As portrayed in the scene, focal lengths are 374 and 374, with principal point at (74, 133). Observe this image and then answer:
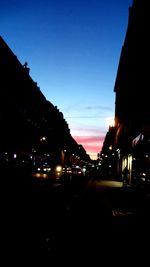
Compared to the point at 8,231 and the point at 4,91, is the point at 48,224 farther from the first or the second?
the point at 4,91

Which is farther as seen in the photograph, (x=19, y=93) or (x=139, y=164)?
(x=19, y=93)

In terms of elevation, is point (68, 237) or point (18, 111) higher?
point (18, 111)

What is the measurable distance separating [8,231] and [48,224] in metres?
1.83

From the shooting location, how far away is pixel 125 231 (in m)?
10.1

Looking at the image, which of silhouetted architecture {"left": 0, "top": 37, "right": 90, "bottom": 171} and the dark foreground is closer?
the dark foreground

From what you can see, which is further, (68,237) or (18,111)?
(18,111)

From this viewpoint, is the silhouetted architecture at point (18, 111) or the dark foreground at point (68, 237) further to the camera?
the silhouetted architecture at point (18, 111)

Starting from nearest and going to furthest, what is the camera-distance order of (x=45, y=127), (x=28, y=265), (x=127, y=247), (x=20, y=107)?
(x=28, y=265) < (x=127, y=247) < (x=20, y=107) < (x=45, y=127)

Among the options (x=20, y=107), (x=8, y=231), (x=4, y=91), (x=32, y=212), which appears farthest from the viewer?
(x=20, y=107)

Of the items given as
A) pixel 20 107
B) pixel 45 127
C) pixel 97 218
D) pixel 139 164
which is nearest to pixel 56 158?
pixel 45 127

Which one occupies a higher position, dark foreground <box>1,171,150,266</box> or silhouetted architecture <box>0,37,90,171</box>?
silhouetted architecture <box>0,37,90,171</box>

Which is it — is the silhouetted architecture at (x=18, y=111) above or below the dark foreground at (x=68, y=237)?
above

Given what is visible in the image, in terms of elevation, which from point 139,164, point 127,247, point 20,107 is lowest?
point 127,247

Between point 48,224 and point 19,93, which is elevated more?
point 19,93
